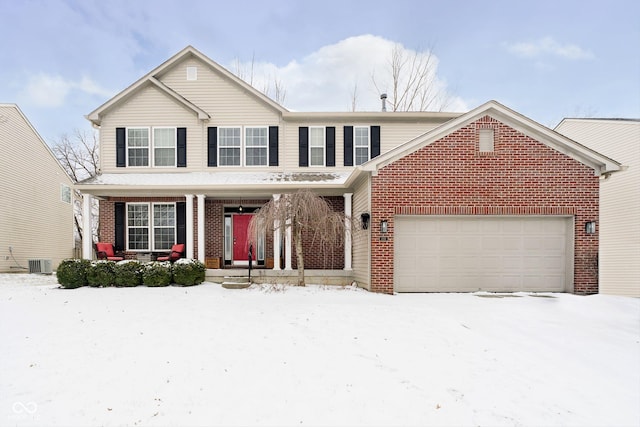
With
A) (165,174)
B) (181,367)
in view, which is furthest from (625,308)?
(165,174)

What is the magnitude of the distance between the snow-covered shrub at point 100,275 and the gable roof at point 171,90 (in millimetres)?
6021

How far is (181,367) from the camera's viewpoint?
4715mm

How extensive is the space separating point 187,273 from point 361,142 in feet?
25.3

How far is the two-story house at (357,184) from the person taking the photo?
31.3 ft

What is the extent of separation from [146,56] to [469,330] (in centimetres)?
2438

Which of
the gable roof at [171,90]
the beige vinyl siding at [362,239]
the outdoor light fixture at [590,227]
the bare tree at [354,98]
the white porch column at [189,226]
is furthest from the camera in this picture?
the bare tree at [354,98]

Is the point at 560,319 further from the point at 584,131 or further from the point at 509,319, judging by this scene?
the point at 584,131

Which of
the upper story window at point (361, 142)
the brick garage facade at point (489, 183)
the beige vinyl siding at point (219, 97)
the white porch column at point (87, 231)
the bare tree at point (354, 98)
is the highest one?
the bare tree at point (354, 98)

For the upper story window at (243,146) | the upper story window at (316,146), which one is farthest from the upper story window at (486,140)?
the upper story window at (243,146)

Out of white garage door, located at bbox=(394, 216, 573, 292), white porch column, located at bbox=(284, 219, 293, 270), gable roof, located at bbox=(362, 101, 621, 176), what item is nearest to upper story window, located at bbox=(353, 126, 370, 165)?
gable roof, located at bbox=(362, 101, 621, 176)

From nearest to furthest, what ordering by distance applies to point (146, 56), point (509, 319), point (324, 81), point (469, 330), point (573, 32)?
point (469, 330), point (509, 319), point (573, 32), point (146, 56), point (324, 81)

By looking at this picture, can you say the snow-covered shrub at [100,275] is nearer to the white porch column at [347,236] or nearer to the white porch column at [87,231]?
the white porch column at [87,231]

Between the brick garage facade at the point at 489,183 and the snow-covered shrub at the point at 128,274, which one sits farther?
the snow-covered shrub at the point at 128,274

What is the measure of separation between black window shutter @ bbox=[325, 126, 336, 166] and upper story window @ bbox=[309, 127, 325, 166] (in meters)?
0.18
